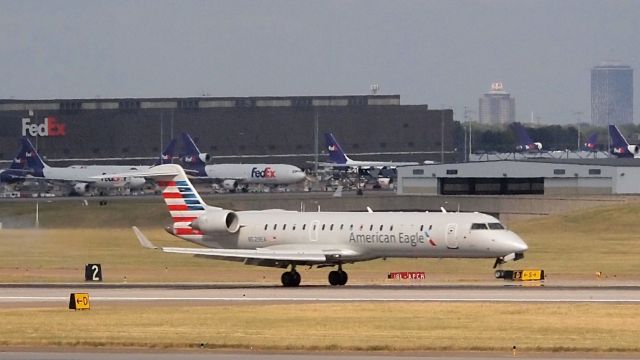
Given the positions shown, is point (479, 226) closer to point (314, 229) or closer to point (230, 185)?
point (314, 229)

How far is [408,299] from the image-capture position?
2092 inches

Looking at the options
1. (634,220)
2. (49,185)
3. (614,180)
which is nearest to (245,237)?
(634,220)

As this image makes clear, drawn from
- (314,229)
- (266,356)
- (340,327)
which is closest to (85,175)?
(314,229)

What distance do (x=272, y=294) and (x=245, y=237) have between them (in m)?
9.99

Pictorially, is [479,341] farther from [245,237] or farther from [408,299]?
[245,237]

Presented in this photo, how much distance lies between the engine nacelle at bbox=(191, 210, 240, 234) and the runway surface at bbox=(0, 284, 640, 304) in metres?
3.84

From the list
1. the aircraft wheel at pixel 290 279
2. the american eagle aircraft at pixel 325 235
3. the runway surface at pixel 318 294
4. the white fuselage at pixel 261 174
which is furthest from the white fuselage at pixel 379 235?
the white fuselage at pixel 261 174

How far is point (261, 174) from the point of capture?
7402 inches

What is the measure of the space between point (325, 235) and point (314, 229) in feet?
2.20

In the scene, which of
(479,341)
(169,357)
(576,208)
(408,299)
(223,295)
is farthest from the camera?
(576,208)

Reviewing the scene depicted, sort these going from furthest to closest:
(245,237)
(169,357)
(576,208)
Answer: (576,208) < (245,237) < (169,357)

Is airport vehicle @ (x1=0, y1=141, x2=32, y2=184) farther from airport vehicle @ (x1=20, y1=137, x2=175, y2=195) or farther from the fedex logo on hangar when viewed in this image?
the fedex logo on hangar

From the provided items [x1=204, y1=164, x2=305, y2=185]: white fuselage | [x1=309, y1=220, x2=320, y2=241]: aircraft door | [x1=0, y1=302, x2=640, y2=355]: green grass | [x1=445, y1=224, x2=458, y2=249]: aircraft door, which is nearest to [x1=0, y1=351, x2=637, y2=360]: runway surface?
[x1=0, y1=302, x2=640, y2=355]: green grass

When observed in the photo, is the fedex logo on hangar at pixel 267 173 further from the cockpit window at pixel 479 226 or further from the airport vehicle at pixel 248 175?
the cockpit window at pixel 479 226
